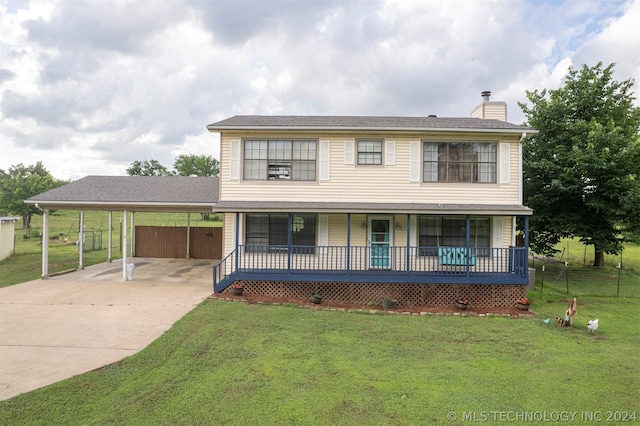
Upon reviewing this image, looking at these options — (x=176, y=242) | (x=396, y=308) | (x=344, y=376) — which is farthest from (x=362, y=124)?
(x=176, y=242)

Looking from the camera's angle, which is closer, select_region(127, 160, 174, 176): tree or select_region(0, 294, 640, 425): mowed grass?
select_region(0, 294, 640, 425): mowed grass

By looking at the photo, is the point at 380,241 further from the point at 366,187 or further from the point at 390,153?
the point at 390,153

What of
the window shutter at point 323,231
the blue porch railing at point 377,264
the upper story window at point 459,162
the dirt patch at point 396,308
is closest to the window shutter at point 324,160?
the window shutter at point 323,231

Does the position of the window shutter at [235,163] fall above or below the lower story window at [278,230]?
above

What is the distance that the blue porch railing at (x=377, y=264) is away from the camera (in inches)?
A: 420

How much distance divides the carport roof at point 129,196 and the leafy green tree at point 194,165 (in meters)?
46.6

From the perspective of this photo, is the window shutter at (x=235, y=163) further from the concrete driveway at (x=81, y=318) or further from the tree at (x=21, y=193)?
the tree at (x=21, y=193)

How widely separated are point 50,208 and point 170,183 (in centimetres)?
440

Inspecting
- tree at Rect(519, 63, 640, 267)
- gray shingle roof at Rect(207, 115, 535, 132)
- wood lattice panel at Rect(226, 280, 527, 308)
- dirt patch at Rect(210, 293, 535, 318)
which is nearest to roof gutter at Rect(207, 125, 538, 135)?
gray shingle roof at Rect(207, 115, 535, 132)

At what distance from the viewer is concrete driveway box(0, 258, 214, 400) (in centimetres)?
582

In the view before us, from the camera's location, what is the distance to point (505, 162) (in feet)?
38.3

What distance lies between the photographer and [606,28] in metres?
17.0

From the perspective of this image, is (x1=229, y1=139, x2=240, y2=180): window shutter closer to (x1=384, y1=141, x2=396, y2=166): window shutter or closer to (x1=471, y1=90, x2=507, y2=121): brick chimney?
(x1=384, y1=141, x2=396, y2=166): window shutter

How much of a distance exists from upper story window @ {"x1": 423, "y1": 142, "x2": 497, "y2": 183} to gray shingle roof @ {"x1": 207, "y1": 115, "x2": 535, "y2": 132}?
65 centimetres
